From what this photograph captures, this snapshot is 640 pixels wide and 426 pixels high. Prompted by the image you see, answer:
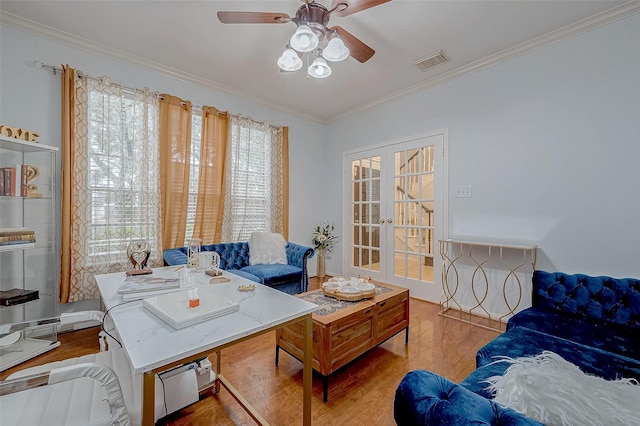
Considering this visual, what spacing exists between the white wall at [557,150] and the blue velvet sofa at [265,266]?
1.93 m

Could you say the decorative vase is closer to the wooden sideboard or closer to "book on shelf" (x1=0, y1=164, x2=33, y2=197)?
the wooden sideboard

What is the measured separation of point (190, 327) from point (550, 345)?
6.18 feet

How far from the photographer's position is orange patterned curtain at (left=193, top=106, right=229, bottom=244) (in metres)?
3.35

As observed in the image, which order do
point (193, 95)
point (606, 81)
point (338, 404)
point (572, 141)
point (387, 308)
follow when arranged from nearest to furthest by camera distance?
1. point (338, 404)
2. point (387, 308)
3. point (606, 81)
4. point (572, 141)
5. point (193, 95)

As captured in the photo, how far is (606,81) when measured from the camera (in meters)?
2.30

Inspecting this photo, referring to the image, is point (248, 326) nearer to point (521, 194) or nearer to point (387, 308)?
point (387, 308)

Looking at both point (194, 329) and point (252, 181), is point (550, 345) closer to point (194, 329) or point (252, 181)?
point (194, 329)

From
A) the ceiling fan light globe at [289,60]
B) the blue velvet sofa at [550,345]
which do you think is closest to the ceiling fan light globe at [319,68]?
the ceiling fan light globe at [289,60]

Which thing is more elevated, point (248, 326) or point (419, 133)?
point (419, 133)

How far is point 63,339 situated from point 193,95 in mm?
2856

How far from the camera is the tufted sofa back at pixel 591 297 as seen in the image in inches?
72.9

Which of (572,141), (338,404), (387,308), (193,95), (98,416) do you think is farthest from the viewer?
(193,95)

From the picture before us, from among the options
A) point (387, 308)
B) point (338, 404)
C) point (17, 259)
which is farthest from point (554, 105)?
point (17, 259)

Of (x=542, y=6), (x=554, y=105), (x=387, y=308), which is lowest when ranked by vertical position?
(x=387, y=308)
